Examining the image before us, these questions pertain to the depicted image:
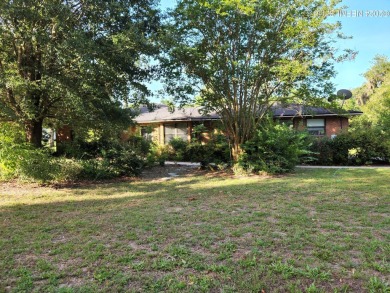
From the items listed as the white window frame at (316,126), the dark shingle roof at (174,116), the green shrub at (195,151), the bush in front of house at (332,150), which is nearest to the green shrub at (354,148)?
the bush in front of house at (332,150)

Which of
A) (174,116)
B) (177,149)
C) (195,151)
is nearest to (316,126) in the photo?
(195,151)

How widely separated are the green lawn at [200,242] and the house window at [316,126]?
998cm

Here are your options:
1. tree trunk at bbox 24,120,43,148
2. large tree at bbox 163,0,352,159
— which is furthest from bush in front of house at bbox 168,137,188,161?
tree trunk at bbox 24,120,43,148

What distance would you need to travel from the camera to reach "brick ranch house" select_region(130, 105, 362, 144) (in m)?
15.6

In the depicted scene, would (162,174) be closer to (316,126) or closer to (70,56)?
(70,56)

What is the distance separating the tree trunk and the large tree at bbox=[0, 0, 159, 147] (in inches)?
3.8

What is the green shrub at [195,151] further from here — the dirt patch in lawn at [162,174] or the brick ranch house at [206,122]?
the dirt patch in lawn at [162,174]

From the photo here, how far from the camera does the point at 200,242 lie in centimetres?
371

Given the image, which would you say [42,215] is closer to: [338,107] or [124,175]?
[124,175]

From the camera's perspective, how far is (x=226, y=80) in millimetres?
10227

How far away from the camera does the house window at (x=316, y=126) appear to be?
16081mm

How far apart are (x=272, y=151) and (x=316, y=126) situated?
7.51 meters

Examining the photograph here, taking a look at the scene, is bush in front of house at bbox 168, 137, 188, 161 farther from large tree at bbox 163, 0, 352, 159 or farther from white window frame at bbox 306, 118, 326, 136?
white window frame at bbox 306, 118, 326, 136

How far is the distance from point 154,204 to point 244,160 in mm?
5162
